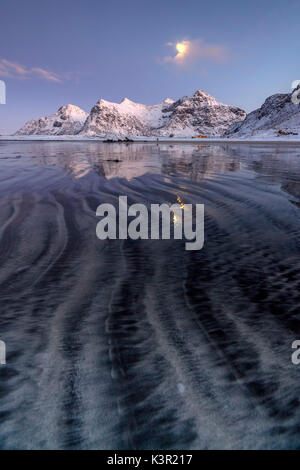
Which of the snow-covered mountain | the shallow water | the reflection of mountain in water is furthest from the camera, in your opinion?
the snow-covered mountain

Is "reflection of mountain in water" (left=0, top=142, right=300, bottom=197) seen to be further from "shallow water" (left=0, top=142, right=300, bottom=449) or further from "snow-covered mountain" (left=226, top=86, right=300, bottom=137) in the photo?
"snow-covered mountain" (left=226, top=86, right=300, bottom=137)

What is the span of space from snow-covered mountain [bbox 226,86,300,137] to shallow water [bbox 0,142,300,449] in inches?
5445

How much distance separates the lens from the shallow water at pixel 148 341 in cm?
88

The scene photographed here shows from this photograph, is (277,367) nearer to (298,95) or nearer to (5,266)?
(5,266)

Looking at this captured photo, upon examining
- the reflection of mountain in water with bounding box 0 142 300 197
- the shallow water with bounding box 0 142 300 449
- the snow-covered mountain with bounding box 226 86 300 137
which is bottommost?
the shallow water with bounding box 0 142 300 449

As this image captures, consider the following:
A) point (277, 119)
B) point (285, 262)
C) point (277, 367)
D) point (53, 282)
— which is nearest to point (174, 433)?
point (277, 367)

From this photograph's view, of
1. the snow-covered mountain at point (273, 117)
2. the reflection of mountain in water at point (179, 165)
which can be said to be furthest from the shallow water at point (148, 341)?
the snow-covered mountain at point (273, 117)

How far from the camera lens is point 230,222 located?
326 centimetres

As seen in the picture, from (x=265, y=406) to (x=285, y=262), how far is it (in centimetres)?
152

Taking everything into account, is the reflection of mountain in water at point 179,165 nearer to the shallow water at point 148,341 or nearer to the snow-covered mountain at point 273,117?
the shallow water at point 148,341

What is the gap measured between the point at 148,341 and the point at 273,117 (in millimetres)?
178138

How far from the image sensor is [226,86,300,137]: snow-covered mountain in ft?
407

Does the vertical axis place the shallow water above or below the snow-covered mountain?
below

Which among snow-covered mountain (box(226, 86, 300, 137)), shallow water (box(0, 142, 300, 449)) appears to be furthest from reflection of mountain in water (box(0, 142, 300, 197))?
snow-covered mountain (box(226, 86, 300, 137))
